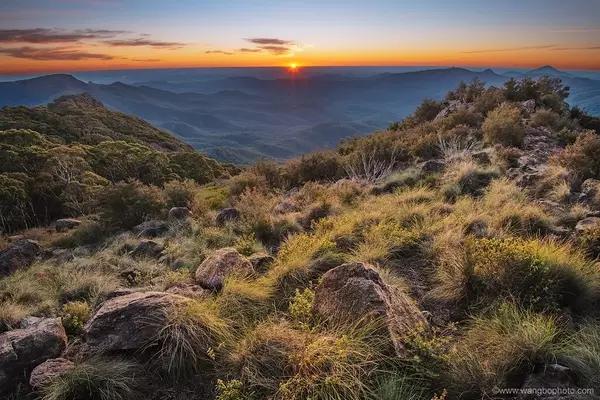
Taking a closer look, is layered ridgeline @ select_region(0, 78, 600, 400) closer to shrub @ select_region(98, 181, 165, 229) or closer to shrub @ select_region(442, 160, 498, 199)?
shrub @ select_region(442, 160, 498, 199)

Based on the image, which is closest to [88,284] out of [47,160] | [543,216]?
[543,216]

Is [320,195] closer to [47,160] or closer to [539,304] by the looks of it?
[539,304]

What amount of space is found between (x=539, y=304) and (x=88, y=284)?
6.66 metres

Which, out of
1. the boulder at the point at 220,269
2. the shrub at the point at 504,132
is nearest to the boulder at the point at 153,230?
the boulder at the point at 220,269

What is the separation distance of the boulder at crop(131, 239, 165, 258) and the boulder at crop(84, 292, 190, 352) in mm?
4282

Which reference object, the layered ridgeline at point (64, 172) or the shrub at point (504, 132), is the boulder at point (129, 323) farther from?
the layered ridgeline at point (64, 172)

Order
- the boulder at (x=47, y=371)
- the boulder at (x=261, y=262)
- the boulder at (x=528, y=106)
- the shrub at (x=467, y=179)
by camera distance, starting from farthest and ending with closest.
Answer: the boulder at (x=528, y=106) → the shrub at (x=467, y=179) → the boulder at (x=261, y=262) → the boulder at (x=47, y=371)

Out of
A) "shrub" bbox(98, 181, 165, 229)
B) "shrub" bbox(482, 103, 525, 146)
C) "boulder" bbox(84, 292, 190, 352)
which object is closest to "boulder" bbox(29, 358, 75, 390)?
"boulder" bbox(84, 292, 190, 352)

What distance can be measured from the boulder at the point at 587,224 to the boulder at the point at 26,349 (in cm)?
702

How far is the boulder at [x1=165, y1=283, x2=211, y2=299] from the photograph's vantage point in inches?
209

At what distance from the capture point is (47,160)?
39375mm

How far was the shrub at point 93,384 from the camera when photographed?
365 centimetres

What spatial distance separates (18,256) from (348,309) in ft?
35.9

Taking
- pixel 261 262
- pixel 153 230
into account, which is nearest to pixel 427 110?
pixel 153 230
